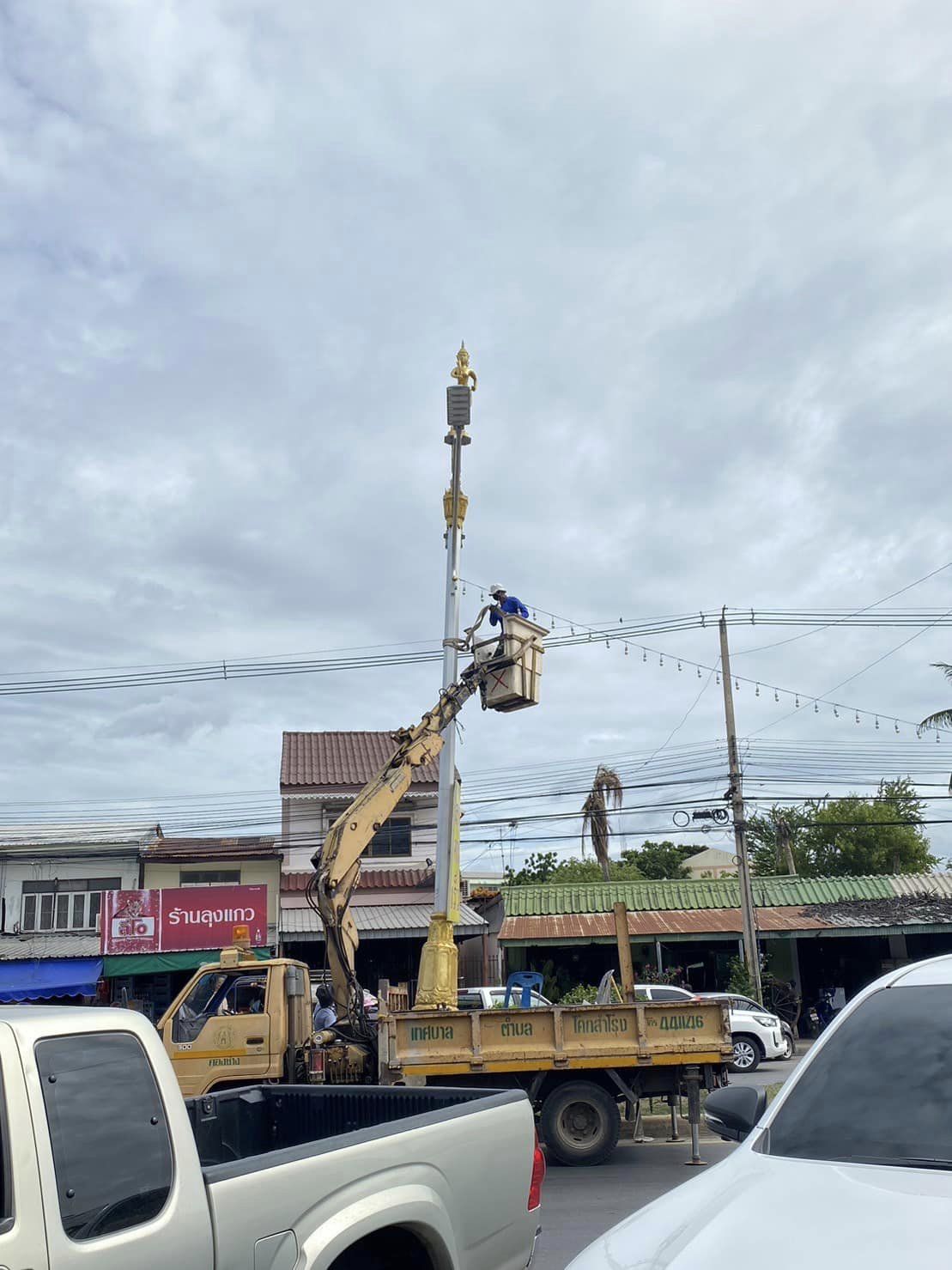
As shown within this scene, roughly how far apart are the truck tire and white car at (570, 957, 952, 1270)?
17899 millimetres

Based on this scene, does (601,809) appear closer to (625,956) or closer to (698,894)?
(698,894)

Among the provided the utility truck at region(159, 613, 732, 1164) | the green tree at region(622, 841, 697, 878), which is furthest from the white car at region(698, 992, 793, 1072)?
the green tree at region(622, 841, 697, 878)

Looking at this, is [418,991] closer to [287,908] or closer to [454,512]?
[454,512]

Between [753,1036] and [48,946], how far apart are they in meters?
17.1

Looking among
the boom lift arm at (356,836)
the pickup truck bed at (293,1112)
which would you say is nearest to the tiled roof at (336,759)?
the boom lift arm at (356,836)

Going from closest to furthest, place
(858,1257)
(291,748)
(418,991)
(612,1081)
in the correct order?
(858,1257)
(612,1081)
(418,991)
(291,748)

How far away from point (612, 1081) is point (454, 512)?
28.5 ft

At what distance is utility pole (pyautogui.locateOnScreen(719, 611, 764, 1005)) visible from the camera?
82.7 feet

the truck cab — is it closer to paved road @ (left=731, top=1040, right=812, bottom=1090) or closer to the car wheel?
paved road @ (left=731, top=1040, right=812, bottom=1090)

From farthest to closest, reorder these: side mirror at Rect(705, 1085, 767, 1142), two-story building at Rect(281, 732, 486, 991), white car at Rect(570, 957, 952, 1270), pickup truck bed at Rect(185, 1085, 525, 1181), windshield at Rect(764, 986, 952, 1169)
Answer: two-story building at Rect(281, 732, 486, 991), pickup truck bed at Rect(185, 1085, 525, 1181), side mirror at Rect(705, 1085, 767, 1142), windshield at Rect(764, 986, 952, 1169), white car at Rect(570, 957, 952, 1270)

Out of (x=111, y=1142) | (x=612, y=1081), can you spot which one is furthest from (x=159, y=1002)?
(x=111, y=1142)

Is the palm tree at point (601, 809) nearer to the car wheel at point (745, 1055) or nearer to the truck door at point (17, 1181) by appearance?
the car wheel at point (745, 1055)

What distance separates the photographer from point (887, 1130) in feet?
10.7

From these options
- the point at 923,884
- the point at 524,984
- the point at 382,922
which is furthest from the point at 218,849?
the point at 923,884
